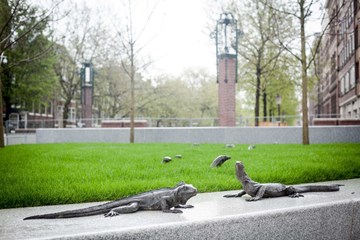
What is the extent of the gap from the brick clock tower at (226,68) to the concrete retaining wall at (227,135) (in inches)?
68.5

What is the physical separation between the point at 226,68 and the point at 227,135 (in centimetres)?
422

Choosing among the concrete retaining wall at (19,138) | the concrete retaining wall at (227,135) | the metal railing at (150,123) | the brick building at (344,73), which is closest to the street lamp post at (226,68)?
the concrete retaining wall at (227,135)

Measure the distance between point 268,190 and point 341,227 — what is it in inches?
41.4

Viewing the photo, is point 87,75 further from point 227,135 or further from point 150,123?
point 227,135

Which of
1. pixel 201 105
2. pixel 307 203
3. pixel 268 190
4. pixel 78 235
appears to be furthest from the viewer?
pixel 201 105

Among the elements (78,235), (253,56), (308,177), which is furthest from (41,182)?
(253,56)

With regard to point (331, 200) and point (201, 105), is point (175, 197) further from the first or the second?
point (201, 105)

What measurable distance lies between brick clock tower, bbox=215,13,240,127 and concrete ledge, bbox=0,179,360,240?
62.4ft

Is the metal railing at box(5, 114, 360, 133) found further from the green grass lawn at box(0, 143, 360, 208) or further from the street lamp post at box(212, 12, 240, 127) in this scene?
the green grass lawn at box(0, 143, 360, 208)

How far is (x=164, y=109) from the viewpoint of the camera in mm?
50781

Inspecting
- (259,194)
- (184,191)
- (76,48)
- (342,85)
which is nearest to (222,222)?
(184,191)

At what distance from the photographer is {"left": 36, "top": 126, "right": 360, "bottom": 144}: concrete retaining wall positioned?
73.3 feet

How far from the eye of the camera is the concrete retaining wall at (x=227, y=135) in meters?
22.3

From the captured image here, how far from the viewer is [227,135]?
23.4 m
